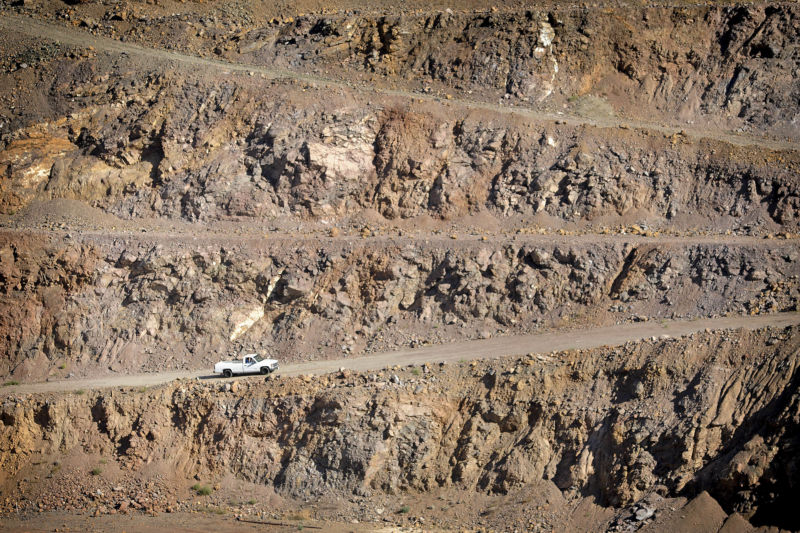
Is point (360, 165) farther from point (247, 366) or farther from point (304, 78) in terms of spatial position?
point (247, 366)

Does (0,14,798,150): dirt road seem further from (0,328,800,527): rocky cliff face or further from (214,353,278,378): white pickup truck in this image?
(214,353,278,378): white pickup truck

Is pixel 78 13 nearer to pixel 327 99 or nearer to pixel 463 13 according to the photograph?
pixel 327 99

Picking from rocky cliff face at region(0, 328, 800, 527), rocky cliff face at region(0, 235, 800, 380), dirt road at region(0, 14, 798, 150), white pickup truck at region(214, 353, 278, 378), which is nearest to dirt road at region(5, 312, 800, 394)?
white pickup truck at region(214, 353, 278, 378)

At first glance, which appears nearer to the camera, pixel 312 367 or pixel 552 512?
pixel 552 512

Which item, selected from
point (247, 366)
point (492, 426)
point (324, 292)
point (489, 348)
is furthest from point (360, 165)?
point (492, 426)

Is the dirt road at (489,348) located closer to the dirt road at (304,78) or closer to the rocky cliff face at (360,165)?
the rocky cliff face at (360,165)

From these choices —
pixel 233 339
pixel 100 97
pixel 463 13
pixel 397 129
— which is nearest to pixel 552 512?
Result: pixel 233 339

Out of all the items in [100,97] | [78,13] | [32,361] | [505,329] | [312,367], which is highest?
[78,13]
